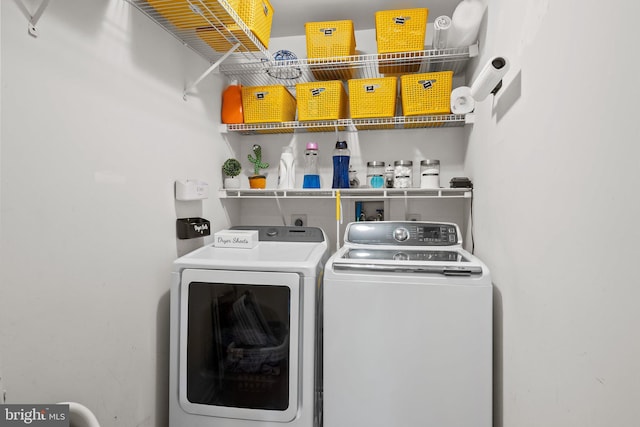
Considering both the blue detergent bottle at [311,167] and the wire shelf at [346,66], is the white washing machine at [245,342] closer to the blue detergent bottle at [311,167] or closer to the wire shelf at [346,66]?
the blue detergent bottle at [311,167]

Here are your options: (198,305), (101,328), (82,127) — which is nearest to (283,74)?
(82,127)

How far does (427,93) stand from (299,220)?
1.16 meters

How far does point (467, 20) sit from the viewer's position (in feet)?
5.86

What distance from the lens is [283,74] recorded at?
2299mm

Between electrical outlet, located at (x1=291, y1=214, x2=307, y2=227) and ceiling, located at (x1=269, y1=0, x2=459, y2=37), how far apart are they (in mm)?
1283

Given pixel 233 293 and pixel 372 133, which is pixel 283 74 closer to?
pixel 372 133

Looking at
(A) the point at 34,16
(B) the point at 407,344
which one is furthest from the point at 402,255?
(A) the point at 34,16

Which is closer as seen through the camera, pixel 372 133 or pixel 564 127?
pixel 564 127

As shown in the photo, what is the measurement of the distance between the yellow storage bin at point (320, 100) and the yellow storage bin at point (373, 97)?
0.09 metres

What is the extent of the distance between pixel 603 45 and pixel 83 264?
1.63m

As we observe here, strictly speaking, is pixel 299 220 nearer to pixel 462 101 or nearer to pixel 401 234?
pixel 401 234

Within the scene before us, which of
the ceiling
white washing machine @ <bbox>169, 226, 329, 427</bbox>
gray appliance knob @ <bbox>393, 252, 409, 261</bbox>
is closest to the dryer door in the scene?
white washing machine @ <bbox>169, 226, 329, 427</bbox>

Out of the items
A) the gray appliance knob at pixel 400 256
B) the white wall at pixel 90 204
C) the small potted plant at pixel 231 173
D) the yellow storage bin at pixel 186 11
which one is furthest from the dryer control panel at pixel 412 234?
the yellow storage bin at pixel 186 11

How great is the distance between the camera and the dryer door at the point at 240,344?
1572 mm
